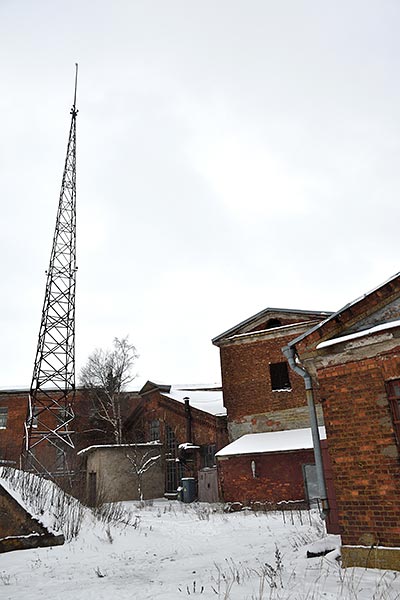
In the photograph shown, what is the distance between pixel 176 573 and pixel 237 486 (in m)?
11.5

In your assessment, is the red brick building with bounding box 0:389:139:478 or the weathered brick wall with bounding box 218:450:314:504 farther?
the red brick building with bounding box 0:389:139:478

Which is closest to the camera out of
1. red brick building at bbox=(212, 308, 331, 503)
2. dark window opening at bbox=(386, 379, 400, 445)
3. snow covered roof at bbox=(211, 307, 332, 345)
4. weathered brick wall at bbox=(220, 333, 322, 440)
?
dark window opening at bbox=(386, 379, 400, 445)

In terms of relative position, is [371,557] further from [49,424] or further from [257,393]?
[49,424]

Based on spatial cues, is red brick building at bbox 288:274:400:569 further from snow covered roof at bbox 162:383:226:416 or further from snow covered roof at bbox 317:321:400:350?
snow covered roof at bbox 162:383:226:416

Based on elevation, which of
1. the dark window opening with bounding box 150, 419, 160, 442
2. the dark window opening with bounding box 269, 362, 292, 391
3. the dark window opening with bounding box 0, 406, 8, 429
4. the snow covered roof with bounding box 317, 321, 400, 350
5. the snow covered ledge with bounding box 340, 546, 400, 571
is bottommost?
the snow covered ledge with bounding box 340, 546, 400, 571

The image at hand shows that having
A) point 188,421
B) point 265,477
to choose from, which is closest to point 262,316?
point 265,477

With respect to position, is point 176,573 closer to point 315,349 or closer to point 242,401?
point 315,349

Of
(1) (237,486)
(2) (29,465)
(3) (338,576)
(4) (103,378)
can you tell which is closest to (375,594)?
(3) (338,576)

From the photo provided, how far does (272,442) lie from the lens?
18266mm

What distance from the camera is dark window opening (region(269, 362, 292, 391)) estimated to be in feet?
66.4

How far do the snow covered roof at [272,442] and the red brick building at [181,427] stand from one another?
11.3 ft

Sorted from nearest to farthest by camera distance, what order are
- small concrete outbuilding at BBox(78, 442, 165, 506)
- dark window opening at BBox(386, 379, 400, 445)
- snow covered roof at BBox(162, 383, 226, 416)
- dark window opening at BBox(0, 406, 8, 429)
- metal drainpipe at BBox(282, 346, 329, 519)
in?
dark window opening at BBox(386, 379, 400, 445), metal drainpipe at BBox(282, 346, 329, 519), small concrete outbuilding at BBox(78, 442, 165, 506), snow covered roof at BBox(162, 383, 226, 416), dark window opening at BBox(0, 406, 8, 429)

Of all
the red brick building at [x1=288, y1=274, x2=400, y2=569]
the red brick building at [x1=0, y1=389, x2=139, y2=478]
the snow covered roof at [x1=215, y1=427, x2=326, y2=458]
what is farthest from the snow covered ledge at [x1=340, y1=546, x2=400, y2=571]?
the red brick building at [x1=0, y1=389, x2=139, y2=478]

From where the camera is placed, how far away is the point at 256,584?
19.0 ft
